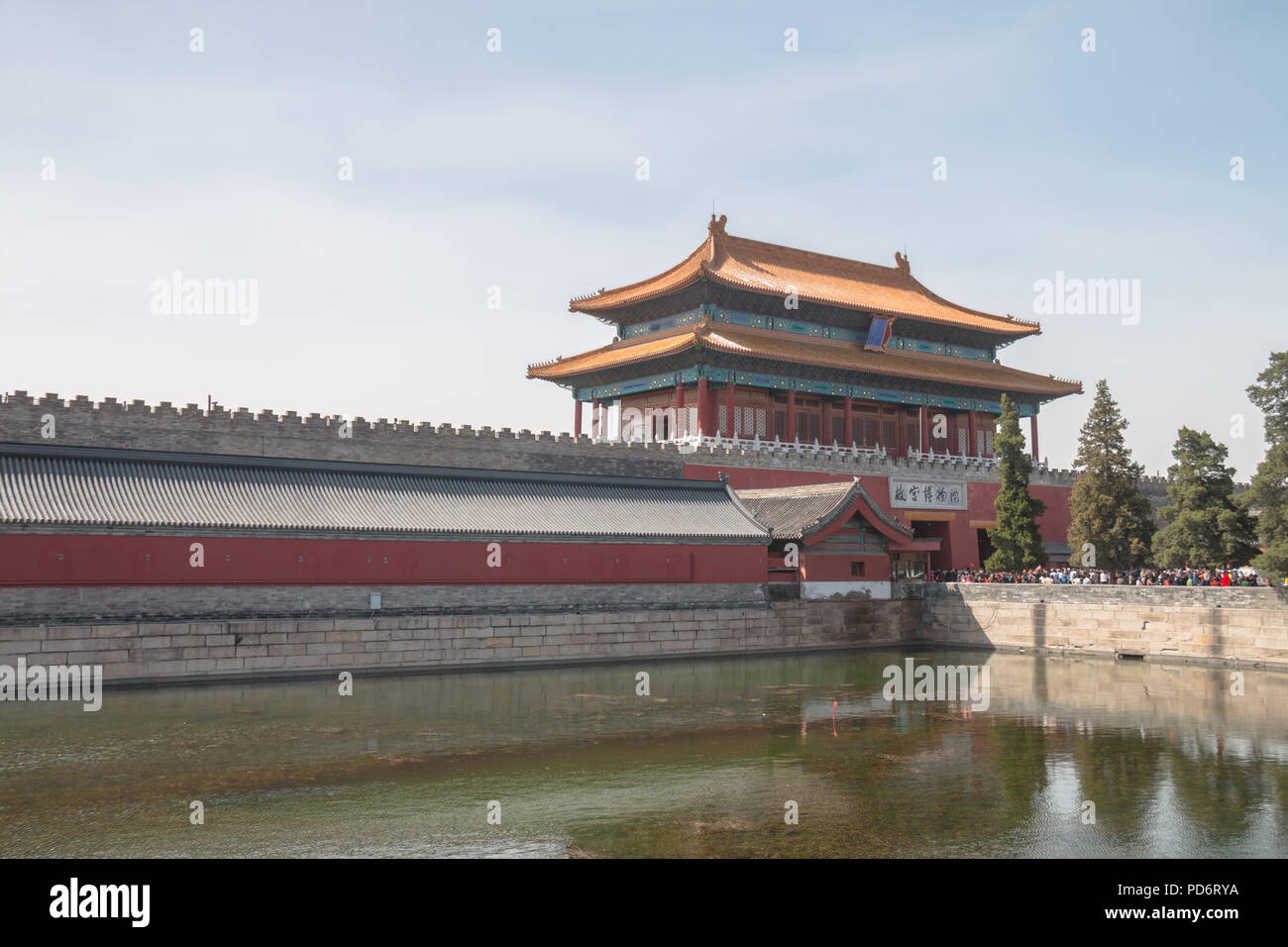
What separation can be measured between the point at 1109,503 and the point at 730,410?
14.6m

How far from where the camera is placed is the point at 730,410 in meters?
43.3

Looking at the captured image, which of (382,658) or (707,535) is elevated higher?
(707,535)

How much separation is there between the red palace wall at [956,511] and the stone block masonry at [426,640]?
7492 mm

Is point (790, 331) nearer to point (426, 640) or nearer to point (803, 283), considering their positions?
point (803, 283)

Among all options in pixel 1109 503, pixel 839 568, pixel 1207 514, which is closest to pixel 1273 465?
→ pixel 1207 514

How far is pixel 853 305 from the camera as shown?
47.9 meters

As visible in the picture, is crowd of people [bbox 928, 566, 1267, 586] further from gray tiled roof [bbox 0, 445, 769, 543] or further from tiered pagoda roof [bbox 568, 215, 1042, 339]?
tiered pagoda roof [bbox 568, 215, 1042, 339]

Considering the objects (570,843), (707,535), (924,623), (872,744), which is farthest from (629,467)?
(570,843)

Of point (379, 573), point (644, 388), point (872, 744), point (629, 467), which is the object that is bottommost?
point (872, 744)

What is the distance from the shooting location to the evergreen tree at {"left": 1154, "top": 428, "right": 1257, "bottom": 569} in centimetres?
3519

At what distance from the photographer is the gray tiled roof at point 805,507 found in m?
34.5
